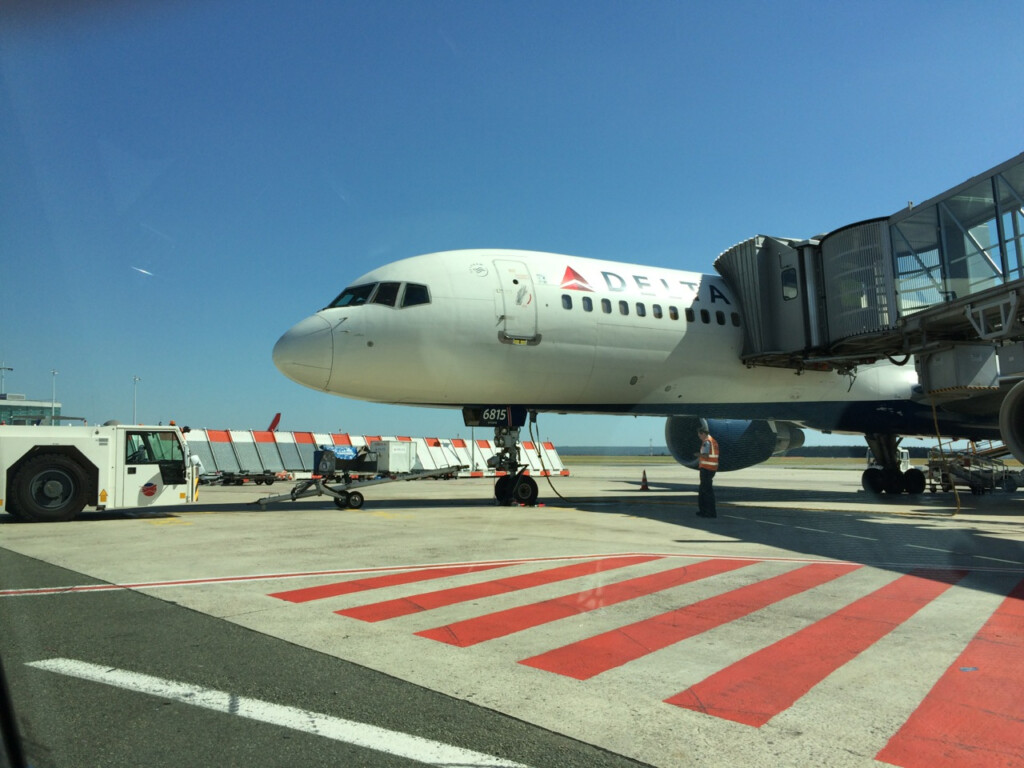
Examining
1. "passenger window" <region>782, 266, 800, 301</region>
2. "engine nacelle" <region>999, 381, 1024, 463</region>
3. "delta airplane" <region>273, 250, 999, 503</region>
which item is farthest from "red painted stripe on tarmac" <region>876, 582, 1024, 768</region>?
"passenger window" <region>782, 266, 800, 301</region>

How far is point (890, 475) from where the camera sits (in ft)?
67.4

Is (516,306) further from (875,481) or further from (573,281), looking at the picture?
(875,481)

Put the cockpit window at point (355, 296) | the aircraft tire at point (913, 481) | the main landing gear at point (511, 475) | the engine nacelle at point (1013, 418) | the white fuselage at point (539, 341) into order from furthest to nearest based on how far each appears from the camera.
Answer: the aircraft tire at point (913, 481) < the main landing gear at point (511, 475) < the cockpit window at point (355, 296) < the white fuselage at point (539, 341) < the engine nacelle at point (1013, 418)

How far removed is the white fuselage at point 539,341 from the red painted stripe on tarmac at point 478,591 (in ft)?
21.6

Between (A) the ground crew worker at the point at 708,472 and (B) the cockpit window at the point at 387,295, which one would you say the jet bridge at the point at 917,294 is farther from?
(B) the cockpit window at the point at 387,295

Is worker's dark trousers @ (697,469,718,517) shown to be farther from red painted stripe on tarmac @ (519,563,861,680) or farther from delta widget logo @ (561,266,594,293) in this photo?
red painted stripe on tarmac @ (519,563,861,680)

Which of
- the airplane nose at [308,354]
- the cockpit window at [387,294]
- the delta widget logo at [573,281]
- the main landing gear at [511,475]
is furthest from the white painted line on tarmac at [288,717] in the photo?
the delta widget logo at [573,281]

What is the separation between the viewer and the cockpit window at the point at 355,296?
13555 mm

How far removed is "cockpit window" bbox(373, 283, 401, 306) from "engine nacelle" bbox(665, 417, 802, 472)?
8.51 m

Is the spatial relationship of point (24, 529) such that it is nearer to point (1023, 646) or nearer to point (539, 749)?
point (539, 749)

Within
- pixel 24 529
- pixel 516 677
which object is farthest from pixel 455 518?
pixel 516 677

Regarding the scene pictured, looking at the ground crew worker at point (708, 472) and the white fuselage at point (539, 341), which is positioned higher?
the white fuselage at point (539, 341)

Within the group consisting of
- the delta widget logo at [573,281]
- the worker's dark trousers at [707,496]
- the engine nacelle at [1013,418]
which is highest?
the delta widget logo at [573,281]

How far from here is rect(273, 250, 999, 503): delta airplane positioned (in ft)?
43.3
